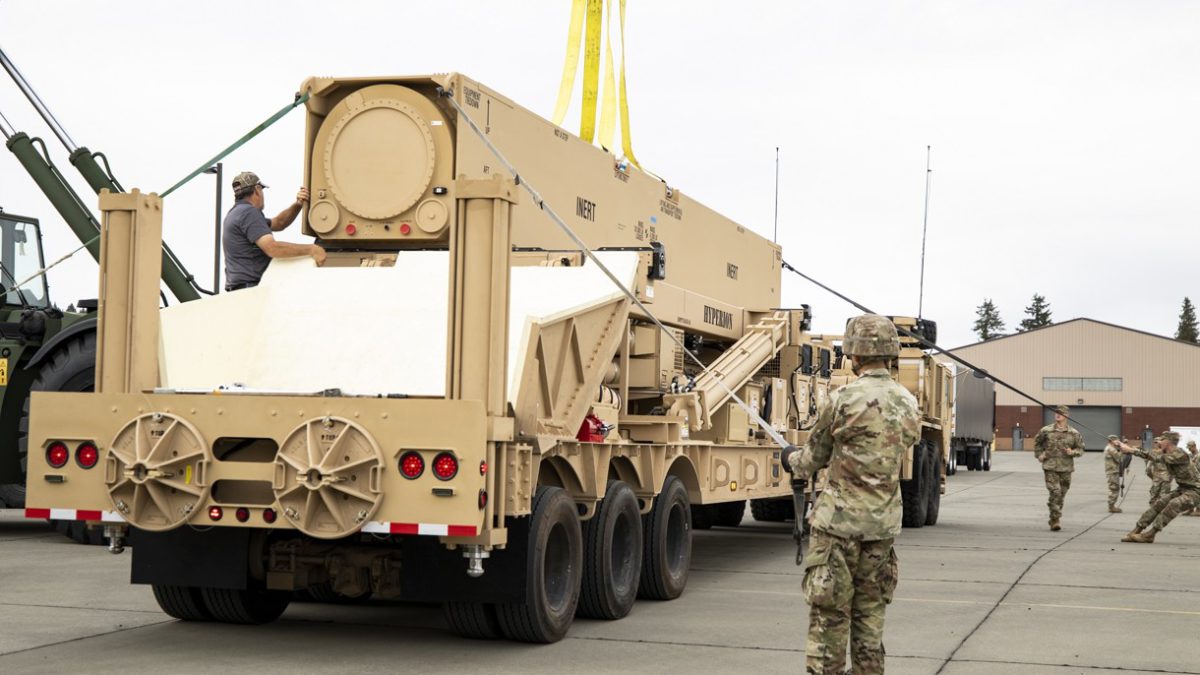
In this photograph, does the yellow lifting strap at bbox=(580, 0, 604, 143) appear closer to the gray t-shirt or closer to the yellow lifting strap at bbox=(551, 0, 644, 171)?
the yellow lifting strap at bbox=(551, 0, 644, 171)

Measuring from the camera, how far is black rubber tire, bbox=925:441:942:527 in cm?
2084

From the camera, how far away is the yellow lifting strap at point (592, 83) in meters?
13.8

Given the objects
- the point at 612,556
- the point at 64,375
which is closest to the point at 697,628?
the point at 612,556

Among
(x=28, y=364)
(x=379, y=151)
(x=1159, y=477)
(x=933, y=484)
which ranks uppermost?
(x=379, y=151)

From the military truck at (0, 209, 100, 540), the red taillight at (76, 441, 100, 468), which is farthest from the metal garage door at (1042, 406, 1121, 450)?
the red taillight at (76, 441, 100, 468)

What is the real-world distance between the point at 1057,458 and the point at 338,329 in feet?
46.8

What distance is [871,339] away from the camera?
6.99m

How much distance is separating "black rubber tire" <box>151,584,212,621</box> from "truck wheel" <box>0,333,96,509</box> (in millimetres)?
5106

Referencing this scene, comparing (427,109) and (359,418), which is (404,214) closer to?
(427,109)

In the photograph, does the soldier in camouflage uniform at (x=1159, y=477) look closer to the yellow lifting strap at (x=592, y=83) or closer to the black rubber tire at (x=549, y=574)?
the yellow lifting strap at (x=592, y=83)

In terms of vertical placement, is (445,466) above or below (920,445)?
above

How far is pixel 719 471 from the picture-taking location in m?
12.3

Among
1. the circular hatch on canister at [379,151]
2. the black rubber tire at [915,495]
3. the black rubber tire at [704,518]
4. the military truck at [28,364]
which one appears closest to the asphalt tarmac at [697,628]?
the military truck at [28,364]

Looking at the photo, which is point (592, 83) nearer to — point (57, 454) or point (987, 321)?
point (57, 454)
